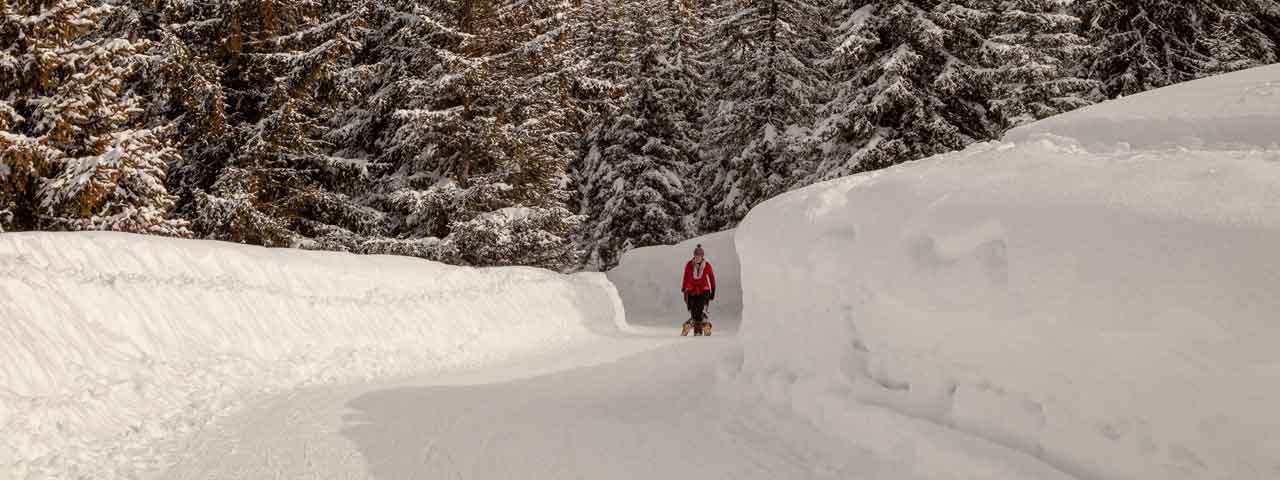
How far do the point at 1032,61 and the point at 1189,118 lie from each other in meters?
14.2

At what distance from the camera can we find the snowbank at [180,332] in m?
5.70

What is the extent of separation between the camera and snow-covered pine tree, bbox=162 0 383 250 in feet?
52.7

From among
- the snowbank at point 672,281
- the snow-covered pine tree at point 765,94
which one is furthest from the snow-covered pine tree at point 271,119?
the snow-covered pine tree at point 765,94

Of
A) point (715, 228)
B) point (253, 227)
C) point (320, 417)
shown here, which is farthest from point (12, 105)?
point (715, 228)

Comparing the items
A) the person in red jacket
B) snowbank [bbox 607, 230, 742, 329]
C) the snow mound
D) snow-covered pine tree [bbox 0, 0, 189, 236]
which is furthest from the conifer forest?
the snow mound

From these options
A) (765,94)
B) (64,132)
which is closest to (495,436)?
(64,132)

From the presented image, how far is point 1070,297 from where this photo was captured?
3811 millimetres

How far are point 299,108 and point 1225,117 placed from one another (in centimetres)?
1745

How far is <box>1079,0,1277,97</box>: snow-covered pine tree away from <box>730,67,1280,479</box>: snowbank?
1520cm

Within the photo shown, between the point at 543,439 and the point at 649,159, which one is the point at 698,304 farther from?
the point at 649,159

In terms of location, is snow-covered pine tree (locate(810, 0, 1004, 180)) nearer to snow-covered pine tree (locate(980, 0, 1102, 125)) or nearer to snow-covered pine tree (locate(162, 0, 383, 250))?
snow-covered pine tree (locate(980, 0, 1102, 125))

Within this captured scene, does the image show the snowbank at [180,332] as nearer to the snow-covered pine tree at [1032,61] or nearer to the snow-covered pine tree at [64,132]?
the snow-covered pine tree at [64,132]

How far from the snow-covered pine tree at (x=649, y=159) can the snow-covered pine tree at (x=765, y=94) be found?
2.21 meters

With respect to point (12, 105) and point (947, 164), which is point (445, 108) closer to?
point (12, 105)
